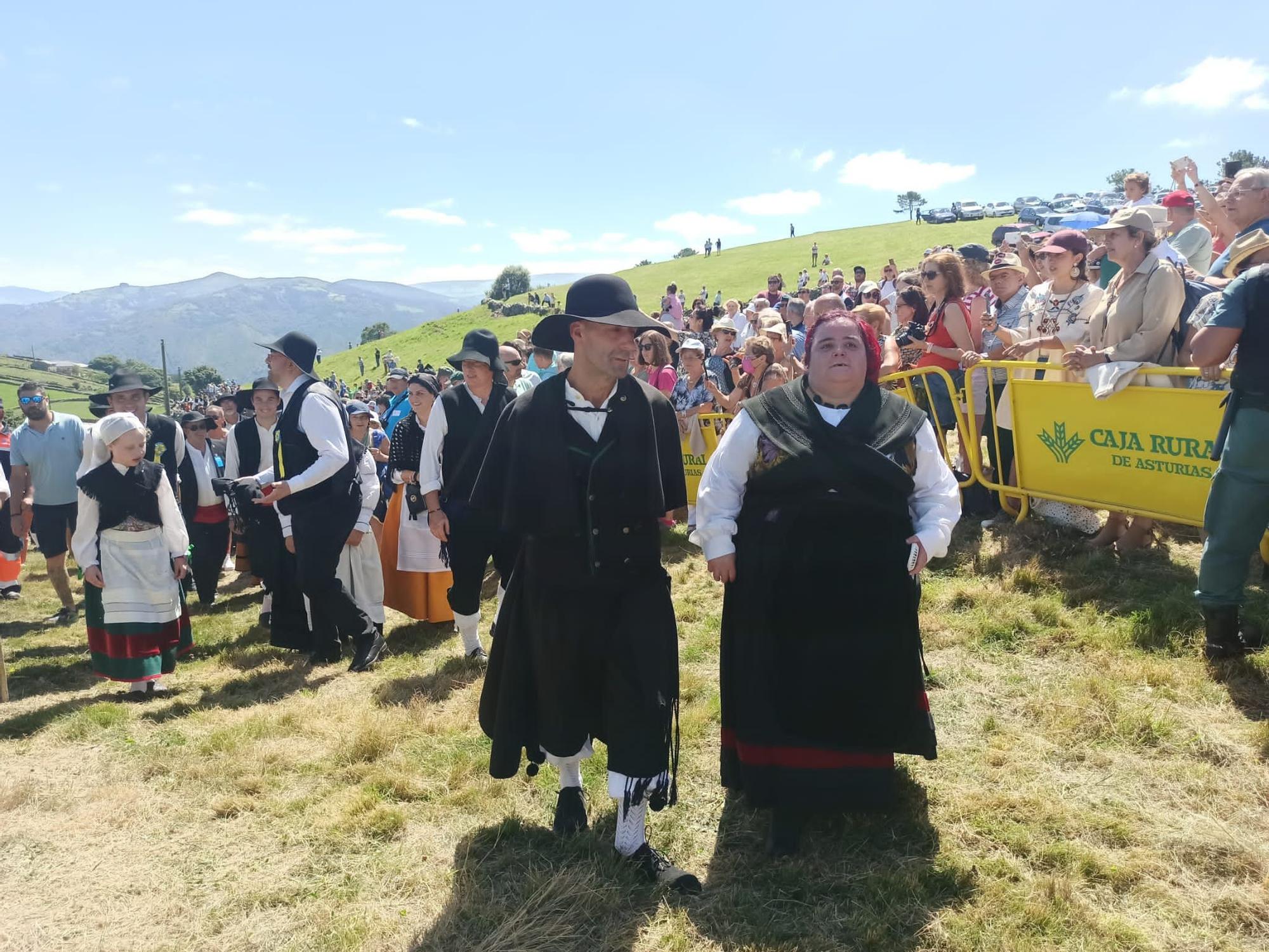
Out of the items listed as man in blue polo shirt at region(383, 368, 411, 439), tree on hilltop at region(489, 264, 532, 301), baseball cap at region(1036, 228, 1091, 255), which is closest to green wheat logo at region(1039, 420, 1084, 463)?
baseball cap at region(1036, 228, 1091, 255)

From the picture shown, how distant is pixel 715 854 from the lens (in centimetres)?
340

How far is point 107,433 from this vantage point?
18.8 ft

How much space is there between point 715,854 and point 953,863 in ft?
3.00

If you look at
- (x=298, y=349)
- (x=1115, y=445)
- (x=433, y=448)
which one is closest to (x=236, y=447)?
(x=298, y=349)

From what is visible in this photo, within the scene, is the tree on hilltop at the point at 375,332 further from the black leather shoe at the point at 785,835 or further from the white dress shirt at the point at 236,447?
the black leather shoe at the point at 785,835

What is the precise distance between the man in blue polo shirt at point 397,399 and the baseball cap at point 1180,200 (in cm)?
695

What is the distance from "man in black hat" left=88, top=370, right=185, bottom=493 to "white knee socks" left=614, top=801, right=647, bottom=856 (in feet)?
18.2

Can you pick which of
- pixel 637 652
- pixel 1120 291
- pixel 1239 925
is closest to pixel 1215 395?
pixel 1120 291

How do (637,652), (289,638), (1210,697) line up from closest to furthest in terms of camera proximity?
1. (637,652)
2. (1210,697)
3. (289,638)

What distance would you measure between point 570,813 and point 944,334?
5.06 m

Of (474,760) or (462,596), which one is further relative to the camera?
(462,596)

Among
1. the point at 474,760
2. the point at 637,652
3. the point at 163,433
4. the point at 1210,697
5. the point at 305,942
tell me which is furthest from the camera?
the point at 163,433

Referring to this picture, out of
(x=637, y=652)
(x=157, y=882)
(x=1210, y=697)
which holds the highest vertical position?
(x=637, y=652)

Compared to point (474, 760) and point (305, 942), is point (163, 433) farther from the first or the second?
point (305, 942)
